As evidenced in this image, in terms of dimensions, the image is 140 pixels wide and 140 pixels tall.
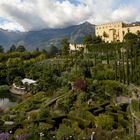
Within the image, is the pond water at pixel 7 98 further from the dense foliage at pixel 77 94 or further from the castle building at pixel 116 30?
the castle building at pixel 116 30

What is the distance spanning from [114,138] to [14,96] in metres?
33.9

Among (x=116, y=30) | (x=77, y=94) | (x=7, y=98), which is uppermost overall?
(x=116, y=30)

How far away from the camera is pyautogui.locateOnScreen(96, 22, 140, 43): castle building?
6569cm

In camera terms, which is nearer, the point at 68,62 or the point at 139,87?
the point at 139,87

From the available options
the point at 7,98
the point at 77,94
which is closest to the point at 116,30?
the point at 7,98

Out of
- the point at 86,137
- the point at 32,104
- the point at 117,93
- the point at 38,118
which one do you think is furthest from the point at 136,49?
the point at 86,137

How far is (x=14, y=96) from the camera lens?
47656 mm

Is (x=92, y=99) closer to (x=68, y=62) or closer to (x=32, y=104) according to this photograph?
(x=32, y=104)

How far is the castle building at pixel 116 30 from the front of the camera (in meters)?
65.7

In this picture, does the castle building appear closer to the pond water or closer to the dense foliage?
the dense foliage

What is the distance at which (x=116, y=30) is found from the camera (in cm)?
6856

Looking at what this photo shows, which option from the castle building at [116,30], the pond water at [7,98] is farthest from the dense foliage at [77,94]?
the castle building at [116,30]

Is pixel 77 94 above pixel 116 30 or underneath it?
underneath

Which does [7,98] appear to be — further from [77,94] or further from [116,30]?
[116,30]
